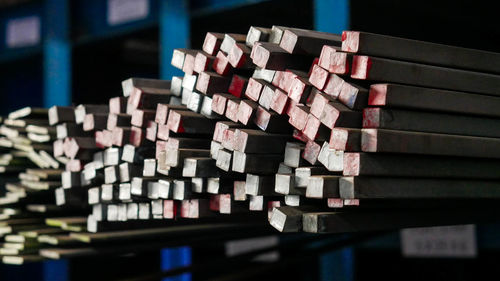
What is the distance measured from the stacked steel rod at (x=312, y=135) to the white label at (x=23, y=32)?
3673 millimetres

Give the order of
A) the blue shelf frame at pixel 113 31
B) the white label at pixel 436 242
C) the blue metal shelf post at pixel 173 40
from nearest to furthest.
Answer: the blue shelf frame at pixel 113 31
the white label at pixel 436 242
the blue metal shelf post at pixel 173 40

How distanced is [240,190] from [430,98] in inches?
31.0

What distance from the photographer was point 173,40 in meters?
5.21

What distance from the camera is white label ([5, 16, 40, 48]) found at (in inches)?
264

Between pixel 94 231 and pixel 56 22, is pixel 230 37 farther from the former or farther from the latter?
pixel 56 22

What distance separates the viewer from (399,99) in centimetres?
228

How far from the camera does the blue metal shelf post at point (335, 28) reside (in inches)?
159

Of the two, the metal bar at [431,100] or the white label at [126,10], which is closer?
the metal bar at [431,100]

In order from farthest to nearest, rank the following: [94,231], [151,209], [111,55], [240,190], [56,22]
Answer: [111,55], [56,22], [94,231], [151,209], [240,190]

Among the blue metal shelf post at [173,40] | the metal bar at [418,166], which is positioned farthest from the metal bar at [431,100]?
the blue metal shelf post at [173,40]

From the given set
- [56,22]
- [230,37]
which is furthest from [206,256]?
[230,37]

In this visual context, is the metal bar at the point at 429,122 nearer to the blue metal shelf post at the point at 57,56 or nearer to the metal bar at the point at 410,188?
the metal bar at the point at 410,188

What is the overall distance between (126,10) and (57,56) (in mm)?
1030

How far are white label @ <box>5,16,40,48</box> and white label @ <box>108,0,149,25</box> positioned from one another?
1175 millimetres
